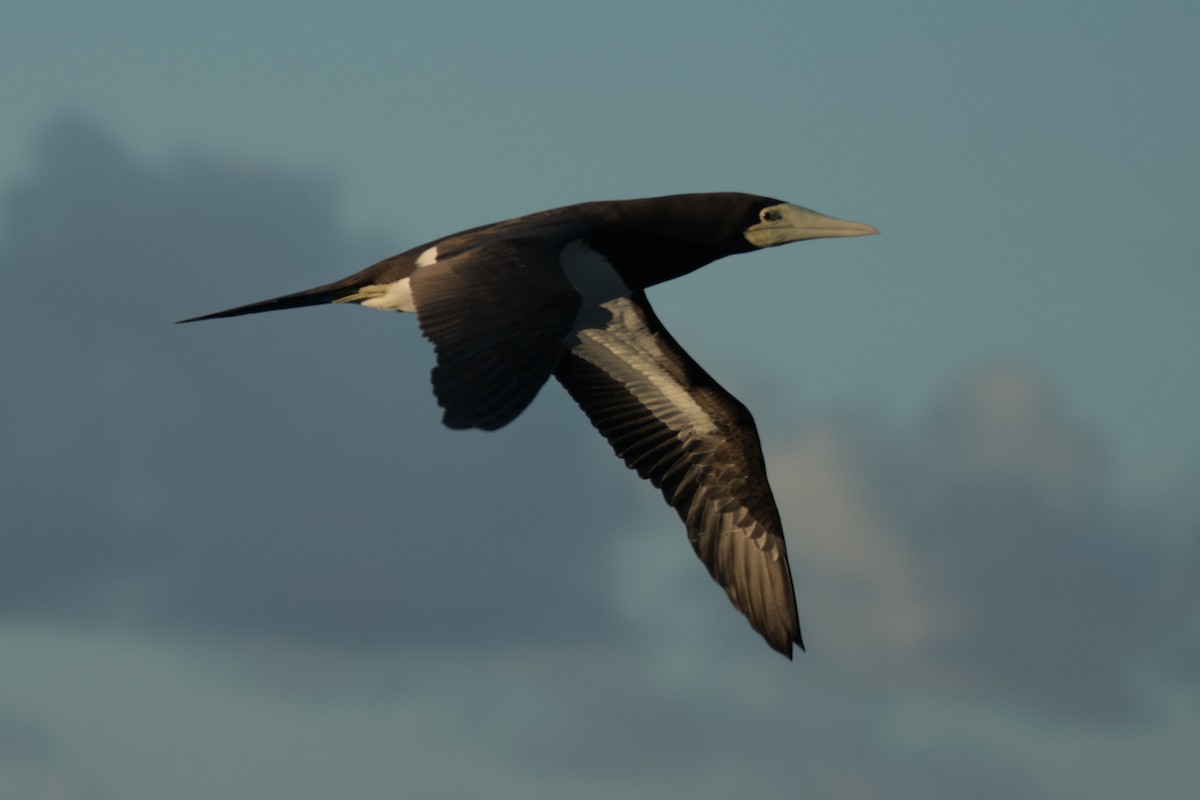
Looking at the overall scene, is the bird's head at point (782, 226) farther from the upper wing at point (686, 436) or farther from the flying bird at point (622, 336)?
the upper wing at point (686, 436)

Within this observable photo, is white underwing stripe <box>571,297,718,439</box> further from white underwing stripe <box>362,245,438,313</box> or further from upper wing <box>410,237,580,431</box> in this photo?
upper wing <box>410,237,580,431</box>

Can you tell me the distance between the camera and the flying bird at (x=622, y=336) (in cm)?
1238

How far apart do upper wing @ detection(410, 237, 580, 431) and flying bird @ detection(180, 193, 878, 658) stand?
0.04 feet

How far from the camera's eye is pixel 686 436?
1741 cm

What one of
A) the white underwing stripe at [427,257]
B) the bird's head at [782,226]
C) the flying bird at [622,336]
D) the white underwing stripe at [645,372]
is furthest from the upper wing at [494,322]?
the white underwing stripe at [645,372]

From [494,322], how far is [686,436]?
5052 mm

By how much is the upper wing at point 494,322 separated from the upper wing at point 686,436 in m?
3.21

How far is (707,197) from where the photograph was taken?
16.0 meters

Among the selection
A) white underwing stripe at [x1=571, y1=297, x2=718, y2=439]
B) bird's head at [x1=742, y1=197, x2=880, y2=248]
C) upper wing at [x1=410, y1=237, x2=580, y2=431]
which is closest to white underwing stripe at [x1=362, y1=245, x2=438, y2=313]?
upper wing at [x1=410, y1=237, x2=580, y2=431]

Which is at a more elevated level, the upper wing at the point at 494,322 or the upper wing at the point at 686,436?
the upper wing at the point at 494,322

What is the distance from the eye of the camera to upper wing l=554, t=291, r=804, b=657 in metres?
17.0

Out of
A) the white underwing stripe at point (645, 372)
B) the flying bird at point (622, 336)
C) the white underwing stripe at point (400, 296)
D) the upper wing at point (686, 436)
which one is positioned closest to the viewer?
the flying bird at point (622, 336)

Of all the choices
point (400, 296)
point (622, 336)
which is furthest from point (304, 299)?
point (622, 336)

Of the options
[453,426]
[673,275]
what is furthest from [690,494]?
[453,426]
